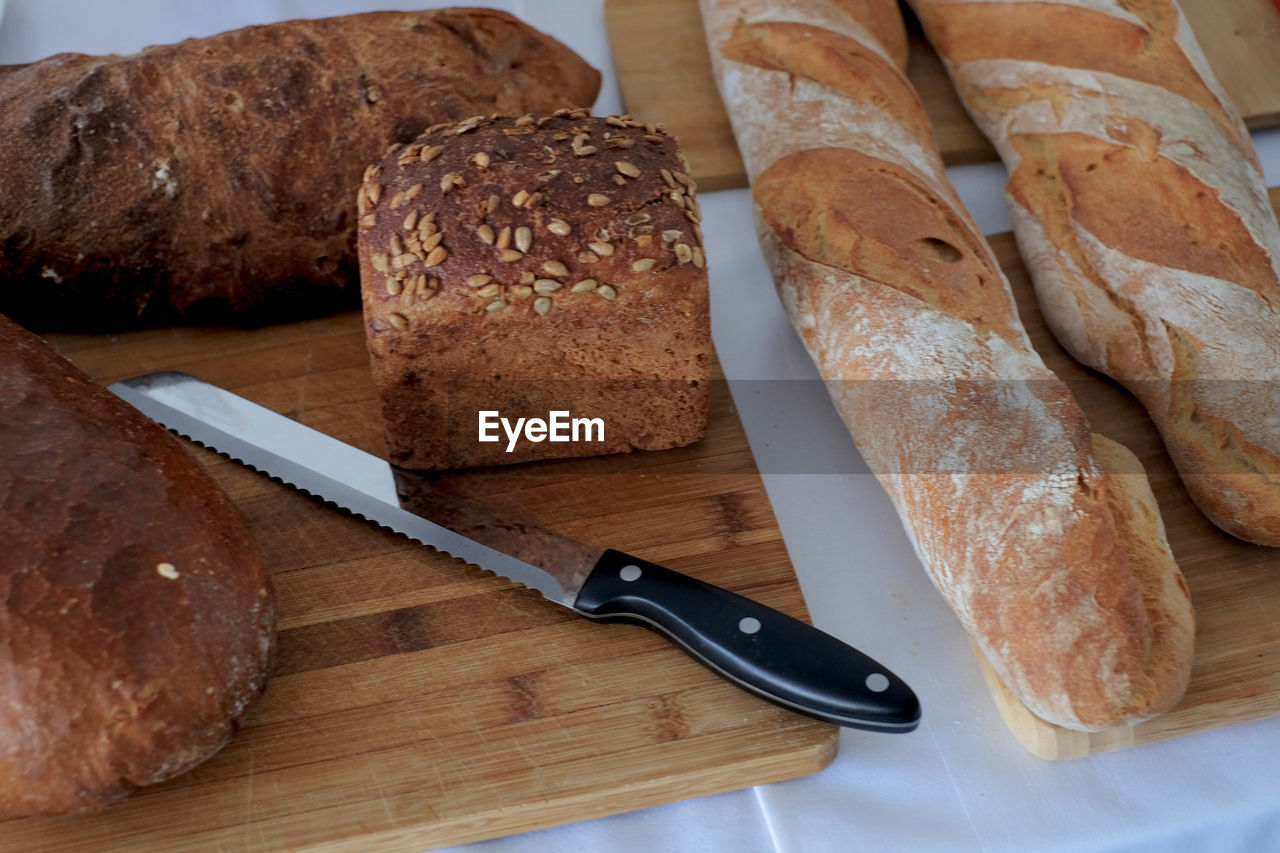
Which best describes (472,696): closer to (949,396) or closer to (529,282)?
(529,282)

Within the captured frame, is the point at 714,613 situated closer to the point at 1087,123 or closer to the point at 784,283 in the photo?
the point at 784,283

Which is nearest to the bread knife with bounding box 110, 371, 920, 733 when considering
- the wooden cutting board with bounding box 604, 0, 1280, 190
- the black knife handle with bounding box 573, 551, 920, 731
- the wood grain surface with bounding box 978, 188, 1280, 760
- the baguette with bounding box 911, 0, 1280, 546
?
the black knife handle with bounding box 573, 551, 920, 731

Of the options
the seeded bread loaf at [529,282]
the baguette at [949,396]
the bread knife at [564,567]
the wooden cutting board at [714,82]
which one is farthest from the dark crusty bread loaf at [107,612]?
the wooden cutting board at [714,82]

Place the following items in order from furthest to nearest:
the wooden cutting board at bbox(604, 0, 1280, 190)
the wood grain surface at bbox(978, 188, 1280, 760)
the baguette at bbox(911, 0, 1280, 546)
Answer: the wooden cutting board at bbox(604, 0, 1280, 190)
the baguette at bbox(911, 0, 1280, 546)
the wood grain surface at bbox(978, 188, 1280, 760)

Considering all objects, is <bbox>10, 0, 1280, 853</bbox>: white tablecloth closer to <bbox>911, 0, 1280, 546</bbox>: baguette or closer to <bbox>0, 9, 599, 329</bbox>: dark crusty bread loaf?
<bbox>911, 0, 1280, 546</bbox>: baguette

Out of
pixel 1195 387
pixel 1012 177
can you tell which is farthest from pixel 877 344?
pixel 1012 177

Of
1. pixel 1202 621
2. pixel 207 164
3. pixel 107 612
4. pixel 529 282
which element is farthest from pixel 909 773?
pixel 207 164
